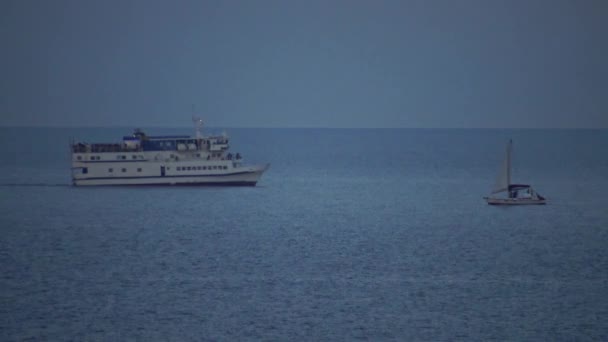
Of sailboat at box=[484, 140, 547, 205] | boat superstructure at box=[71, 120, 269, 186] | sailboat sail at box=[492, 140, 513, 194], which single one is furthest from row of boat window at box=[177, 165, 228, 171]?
sailboat sail at box=[492, 140, 513, 194]

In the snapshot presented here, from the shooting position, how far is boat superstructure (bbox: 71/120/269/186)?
363 feet

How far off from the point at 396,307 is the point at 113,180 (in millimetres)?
64867

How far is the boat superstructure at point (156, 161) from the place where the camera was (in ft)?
363

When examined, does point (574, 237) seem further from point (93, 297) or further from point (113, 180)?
point (113, 180)

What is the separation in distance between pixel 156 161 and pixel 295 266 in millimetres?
50045

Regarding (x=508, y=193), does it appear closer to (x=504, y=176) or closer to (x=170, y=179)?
(x=504, y=176)

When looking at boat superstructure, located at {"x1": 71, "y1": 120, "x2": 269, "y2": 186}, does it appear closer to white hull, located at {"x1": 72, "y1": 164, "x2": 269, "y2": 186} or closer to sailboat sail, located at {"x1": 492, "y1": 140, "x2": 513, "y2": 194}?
white hull, located at {"x1": 72, "y1": 164, "x2": 269, "y2": 186}

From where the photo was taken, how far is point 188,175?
113062mm

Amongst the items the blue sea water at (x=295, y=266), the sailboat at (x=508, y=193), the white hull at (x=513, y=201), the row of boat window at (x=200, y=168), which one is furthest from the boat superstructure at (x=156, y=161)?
the sailboat at (x=508, y=193)

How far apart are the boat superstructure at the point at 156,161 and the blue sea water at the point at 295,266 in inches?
72.9

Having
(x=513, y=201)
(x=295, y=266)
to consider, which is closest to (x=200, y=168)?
(x=513, y=201)

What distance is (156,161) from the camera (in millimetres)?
111938

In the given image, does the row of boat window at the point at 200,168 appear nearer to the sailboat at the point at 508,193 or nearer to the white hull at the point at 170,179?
the white hull at the point at 170,179

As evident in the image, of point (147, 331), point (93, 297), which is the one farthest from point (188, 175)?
point (147, 331)
